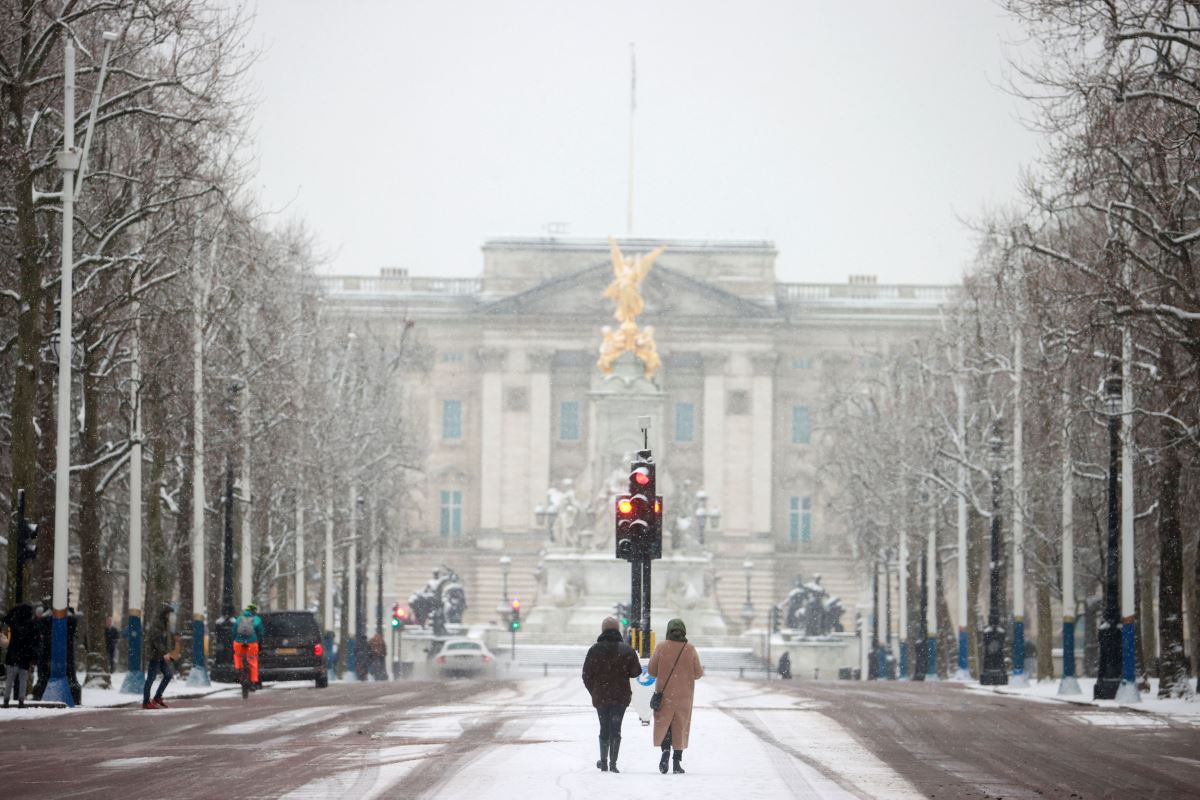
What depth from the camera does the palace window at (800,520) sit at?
454 feet

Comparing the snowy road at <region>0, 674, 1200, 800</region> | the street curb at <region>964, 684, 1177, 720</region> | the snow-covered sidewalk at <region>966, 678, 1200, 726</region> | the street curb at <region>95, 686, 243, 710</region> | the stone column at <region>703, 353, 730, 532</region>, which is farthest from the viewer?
the stone column at <region>703, 353, 730, 532</region>

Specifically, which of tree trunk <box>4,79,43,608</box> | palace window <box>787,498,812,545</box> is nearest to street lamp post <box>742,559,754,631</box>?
palace window <box>787,498,812,545</box>

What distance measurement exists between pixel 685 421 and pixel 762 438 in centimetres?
502

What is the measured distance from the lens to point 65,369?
35438 mm

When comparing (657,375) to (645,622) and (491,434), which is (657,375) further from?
(645,622)

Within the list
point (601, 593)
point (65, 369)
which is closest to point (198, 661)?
point (65, 369)

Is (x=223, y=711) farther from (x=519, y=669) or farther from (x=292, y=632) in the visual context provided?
(x=519, y=669)

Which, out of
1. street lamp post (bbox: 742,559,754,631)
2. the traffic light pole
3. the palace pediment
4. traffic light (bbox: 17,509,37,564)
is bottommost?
street lamp post (bbox: 742,559,754,631)

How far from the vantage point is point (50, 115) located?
39844mm

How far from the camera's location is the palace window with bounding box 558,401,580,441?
139 metres

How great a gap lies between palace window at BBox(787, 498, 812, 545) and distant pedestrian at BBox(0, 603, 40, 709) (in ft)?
343

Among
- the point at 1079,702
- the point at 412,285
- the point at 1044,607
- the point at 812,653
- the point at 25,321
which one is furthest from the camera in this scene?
the point at 412,285

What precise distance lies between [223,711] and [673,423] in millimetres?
102122

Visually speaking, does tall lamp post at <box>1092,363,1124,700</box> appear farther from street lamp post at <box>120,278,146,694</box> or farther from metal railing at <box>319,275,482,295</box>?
metal railing at <box>319,275,482,295</box>
